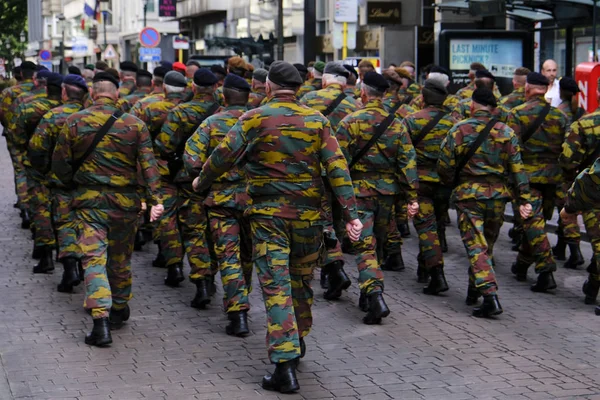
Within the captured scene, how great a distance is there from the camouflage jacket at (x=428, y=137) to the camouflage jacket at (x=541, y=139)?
0.74 meters

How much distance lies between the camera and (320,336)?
8.89 meters

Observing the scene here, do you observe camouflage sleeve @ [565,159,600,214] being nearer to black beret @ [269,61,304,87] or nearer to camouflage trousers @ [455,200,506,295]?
camouflage trousers @ [455,200,506,295]

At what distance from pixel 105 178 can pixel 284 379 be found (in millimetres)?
2376

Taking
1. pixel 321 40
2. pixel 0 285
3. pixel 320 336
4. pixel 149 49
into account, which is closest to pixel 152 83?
pixel 0 285

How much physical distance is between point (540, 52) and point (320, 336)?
1737 cm

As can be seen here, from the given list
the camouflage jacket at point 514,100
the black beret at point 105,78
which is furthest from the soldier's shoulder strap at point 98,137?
the camouflage jacket at point 514,100

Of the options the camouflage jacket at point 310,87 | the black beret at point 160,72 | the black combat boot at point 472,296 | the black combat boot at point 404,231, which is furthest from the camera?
the camouflage jacket at point 310,87

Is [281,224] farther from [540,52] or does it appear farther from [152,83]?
[540,52]

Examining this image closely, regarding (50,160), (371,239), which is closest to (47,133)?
(50,160)

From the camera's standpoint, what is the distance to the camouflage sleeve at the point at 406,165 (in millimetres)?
9727

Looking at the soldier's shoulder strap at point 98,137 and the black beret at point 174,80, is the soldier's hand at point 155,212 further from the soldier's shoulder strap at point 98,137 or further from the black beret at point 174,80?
the black beret at point 174,80

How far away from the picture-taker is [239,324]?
29.2 feet

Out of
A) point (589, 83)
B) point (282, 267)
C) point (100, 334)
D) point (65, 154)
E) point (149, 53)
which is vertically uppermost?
point (149, 53)

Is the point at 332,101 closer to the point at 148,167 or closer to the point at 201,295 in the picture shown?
the point at 201,295
